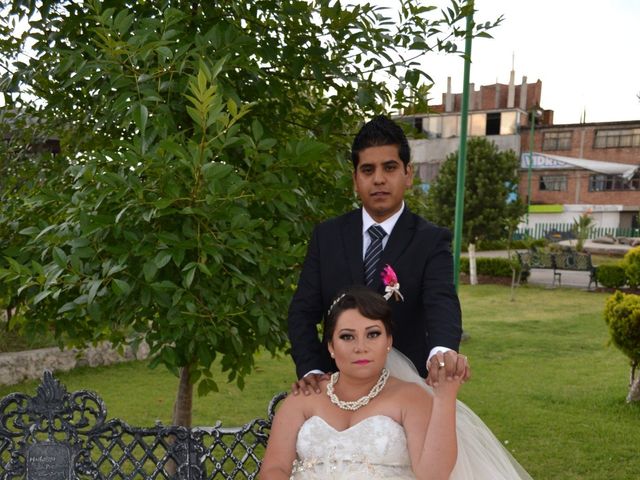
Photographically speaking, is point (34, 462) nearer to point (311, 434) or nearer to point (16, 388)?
point (311, 434)

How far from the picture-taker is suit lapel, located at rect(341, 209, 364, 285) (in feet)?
9.12

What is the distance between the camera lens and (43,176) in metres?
4.21

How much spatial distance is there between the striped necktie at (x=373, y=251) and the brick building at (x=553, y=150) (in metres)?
40.0

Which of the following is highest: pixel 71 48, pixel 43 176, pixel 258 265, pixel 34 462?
pixel 71 48

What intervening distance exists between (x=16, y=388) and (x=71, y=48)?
598 centimetres

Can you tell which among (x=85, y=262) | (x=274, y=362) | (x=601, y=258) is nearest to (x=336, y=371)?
(x=85, y=262)

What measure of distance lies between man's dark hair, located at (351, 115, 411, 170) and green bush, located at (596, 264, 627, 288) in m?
18.5

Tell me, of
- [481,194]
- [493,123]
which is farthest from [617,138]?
[481,194]

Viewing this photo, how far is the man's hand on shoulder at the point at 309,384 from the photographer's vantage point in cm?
268

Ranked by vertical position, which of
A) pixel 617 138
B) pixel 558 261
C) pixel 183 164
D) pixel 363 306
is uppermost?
pixel 617 138

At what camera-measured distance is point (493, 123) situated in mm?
47344

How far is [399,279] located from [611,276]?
18513mm

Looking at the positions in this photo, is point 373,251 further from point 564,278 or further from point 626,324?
point 564,278

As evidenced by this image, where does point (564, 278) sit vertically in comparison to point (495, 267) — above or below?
below
